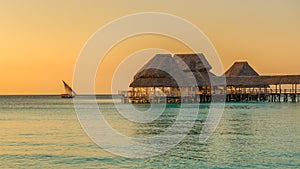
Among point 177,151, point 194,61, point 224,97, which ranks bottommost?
point 177,151

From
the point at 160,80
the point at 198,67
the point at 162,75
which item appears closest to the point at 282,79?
the point at 198,67

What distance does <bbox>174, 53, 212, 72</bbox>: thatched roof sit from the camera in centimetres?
6781

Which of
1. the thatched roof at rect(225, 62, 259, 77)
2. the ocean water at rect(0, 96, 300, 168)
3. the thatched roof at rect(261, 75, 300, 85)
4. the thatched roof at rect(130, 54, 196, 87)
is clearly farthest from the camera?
the thatched roof at rect(225, 62, 259, 77)

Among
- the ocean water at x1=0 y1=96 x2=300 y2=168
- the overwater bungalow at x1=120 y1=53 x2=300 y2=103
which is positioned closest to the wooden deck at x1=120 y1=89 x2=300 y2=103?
the overwater bungalow at x1=120 y1=53 x2=300 y2=103

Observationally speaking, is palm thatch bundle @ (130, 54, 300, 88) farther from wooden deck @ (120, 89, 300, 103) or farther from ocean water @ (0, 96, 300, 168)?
ocean water @ (0, 96, 300, 168)

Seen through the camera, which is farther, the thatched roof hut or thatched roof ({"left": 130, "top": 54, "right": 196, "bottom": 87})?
the thatched roof hut

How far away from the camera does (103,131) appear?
1189 inches

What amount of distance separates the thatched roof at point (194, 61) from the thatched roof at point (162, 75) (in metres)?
1.81

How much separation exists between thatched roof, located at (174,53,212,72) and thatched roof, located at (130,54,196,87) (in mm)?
1810

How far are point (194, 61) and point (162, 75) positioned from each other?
18.9ft

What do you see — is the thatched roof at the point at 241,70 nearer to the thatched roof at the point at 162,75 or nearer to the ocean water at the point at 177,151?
the thatched roof at the point at 162,75

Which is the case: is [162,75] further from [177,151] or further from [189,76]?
[177,151]

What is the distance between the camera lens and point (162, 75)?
2544 inches

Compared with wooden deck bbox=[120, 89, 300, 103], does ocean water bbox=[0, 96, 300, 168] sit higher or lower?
lower
